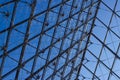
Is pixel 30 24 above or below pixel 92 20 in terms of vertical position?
below

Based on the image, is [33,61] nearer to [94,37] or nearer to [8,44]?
[8,44]

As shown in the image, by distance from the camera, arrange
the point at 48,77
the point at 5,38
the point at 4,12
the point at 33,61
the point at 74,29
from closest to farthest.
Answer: the point at 4,12 → the point at 5,38 → the point at 33,61 → the point at 48,77 → the point at 74,29

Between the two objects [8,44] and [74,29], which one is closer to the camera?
[8,44]

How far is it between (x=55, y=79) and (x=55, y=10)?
3.87 m

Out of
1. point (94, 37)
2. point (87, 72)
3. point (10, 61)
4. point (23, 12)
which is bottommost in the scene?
point (10, 61)

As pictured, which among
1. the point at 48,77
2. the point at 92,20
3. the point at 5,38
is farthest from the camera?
the point at 92,20

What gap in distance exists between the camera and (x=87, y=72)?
1962 cm

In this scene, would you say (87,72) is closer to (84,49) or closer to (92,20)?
(84,49)

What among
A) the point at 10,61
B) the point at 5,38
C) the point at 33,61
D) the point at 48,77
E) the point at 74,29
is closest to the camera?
the point at 5,38

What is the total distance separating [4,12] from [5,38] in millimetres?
1051

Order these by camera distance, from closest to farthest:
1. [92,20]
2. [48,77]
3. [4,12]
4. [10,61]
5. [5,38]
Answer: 1. [4,12]
2. [5,38]
3. [10,61]
4. [48,77]
5. [92,20]

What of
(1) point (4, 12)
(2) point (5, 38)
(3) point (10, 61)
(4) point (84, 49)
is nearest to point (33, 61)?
(3) point (10, 61)

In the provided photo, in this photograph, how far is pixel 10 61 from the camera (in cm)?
1243

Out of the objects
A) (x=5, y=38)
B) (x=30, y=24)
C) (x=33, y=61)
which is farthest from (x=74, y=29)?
(x=5, y=38)
